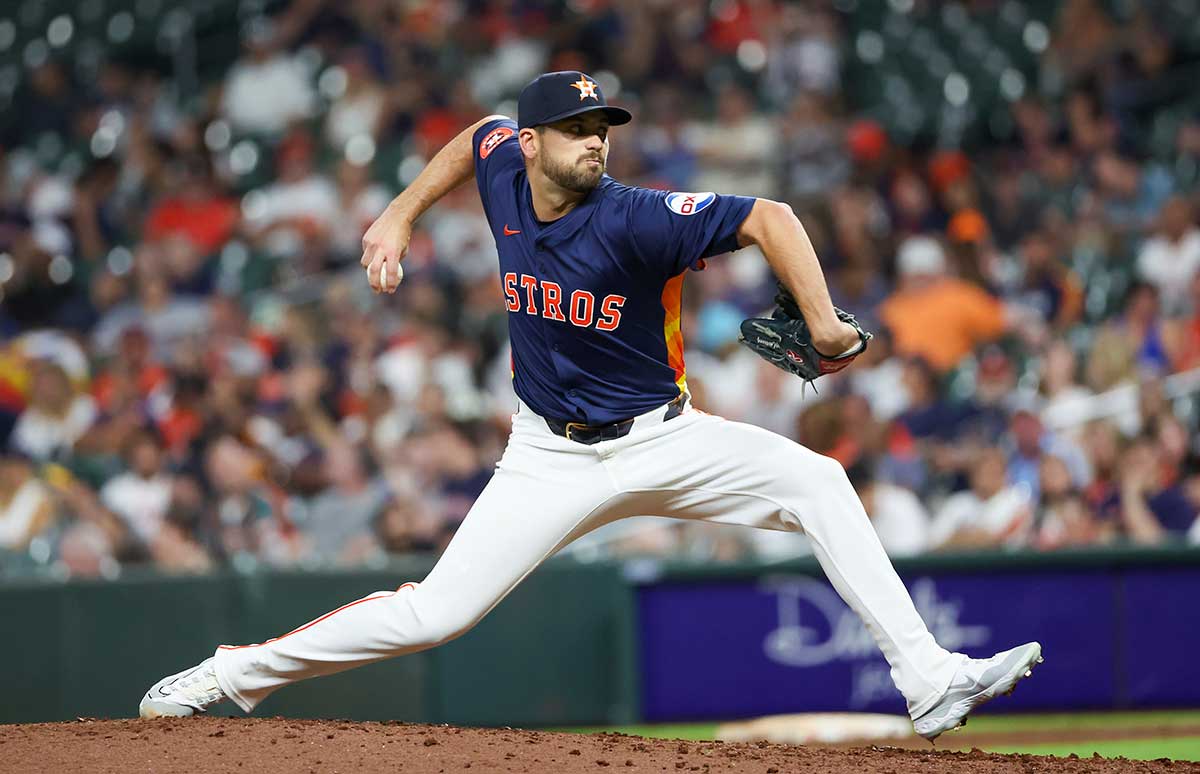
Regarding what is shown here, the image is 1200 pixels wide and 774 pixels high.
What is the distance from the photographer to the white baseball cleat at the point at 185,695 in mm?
4934

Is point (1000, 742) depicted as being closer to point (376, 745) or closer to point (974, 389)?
point (974, 389)

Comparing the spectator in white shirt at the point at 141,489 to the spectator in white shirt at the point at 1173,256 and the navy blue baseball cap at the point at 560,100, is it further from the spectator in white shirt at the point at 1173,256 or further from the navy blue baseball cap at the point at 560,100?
the spectator in white shirt at the point at 1173,256

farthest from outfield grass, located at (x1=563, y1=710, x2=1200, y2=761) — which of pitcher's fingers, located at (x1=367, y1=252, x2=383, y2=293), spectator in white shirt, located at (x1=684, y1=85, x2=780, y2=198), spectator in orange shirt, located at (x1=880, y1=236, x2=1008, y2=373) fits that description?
spectator in white shirt, located at (x1=684, y1=85, x2=780, y2=198)

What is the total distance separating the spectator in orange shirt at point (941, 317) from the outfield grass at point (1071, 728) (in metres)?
2.54

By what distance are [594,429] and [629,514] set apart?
0.28 meters

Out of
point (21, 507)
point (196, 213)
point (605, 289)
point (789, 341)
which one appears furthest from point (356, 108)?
point (789, 341)

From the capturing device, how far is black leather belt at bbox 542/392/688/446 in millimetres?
4715

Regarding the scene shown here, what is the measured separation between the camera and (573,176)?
463 centimetres

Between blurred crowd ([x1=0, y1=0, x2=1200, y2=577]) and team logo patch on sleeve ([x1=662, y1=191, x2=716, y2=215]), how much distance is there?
367 cm

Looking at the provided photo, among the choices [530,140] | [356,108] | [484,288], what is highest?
[356,108]

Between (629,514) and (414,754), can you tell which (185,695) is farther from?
(629,514)

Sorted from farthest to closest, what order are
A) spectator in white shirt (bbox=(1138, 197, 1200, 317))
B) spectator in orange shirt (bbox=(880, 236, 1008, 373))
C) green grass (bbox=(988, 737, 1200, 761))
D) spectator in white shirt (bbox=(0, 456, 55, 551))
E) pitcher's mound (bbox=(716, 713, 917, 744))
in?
spectator in white shirt (bbox=(1138, 197, 1200, 317)), spectator in orange shirt (bbox=(880, 236, 1008, 373)), spectator in white shirt (bbox=(0, 456, 55, 551)), pitcher's mound (bbox=(716, 713, 917, 744)), green grass (bbox=(988, 737, 1200, 761))

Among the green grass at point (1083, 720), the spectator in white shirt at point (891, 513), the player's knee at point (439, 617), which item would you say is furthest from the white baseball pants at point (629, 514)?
the spectator in white shirt at point (891, 513)

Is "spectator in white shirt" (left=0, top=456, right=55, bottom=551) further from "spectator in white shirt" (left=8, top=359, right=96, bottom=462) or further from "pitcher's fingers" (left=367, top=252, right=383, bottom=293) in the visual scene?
"pitcher's fingers" (left=367, top=252, right=383, bottom=293)
